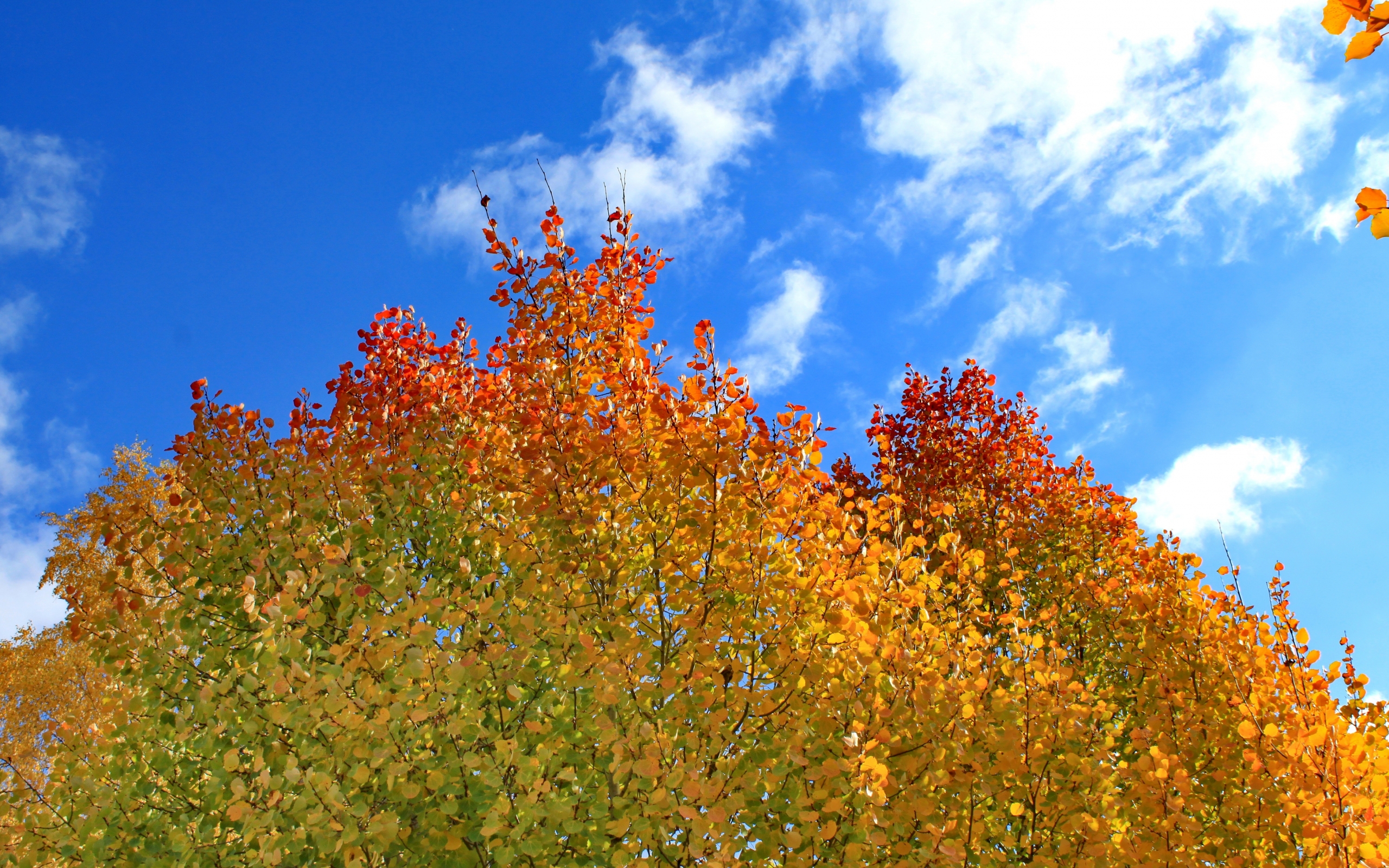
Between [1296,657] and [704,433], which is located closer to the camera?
[704,433]

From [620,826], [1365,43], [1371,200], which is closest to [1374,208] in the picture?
→ [1371,200]

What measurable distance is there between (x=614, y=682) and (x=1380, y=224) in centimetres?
374

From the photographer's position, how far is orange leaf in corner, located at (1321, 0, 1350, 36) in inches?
82.2

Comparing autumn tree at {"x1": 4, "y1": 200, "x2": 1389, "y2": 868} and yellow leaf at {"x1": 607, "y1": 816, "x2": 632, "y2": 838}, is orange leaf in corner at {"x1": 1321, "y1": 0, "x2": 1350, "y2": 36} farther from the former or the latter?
yellow leaf at {"x1": 607, "y1": 816, "x2": 632, "y2": 838}

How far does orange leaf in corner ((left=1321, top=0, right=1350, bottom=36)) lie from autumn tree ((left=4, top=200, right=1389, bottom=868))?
3.03m

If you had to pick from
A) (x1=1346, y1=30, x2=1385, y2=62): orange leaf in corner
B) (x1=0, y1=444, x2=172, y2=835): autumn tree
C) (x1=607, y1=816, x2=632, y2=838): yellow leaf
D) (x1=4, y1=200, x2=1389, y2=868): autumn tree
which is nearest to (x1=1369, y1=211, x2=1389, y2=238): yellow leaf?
(x1=1346, y1=30, x2=1385, y2=62): orange leaf in corner

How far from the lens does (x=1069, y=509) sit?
510 inches

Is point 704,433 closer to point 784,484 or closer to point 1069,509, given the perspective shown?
point 784,484

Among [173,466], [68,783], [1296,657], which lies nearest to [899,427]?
[1296,657]

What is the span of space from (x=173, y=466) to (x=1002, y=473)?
1644 cm

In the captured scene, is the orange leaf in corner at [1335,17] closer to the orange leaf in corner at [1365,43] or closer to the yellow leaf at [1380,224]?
the orange leaf in corner at [1365,43]

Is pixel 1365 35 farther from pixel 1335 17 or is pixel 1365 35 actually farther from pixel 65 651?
pixel 65 651

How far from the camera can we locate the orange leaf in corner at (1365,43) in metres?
2.04

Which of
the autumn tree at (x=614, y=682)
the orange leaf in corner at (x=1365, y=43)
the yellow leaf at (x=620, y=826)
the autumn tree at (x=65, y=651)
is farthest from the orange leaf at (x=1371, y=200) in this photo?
the autumn tree at (x=65, y=651)
